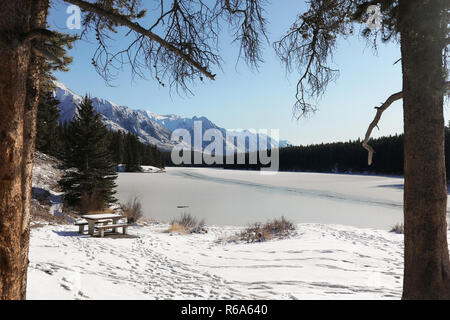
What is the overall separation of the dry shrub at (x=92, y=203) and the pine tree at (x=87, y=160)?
0.07m

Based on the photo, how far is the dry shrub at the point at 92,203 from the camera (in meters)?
15.5

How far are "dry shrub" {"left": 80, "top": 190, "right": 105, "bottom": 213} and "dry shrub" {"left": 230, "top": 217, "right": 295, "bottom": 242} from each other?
950 cm

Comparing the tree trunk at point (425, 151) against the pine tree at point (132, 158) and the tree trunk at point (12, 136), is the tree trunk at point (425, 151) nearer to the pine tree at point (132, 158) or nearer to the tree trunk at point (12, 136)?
the tree trunk at point (12, 136)

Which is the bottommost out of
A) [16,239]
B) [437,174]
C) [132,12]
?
[16,239]

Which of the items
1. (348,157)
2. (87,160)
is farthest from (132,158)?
(348,157)

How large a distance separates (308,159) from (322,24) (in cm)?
8090

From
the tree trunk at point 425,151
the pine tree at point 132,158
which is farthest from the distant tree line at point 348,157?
the tree trunk at point 425,151

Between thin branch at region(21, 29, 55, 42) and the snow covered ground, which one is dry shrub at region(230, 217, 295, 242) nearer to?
the snow covered ground

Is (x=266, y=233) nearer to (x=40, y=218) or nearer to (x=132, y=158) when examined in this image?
(x=40, y=218)

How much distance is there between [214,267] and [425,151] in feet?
14.7

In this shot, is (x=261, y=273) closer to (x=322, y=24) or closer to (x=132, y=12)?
(x=322, y=24)

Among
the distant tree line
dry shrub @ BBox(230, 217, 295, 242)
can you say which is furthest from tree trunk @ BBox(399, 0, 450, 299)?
the distant tree line

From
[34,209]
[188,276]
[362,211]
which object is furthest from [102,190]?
[362,211]

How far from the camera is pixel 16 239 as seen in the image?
237 cm
